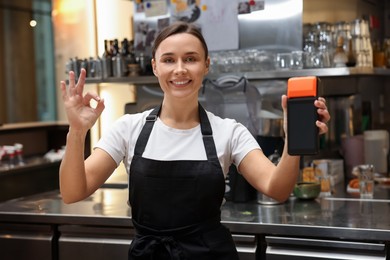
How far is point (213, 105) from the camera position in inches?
157

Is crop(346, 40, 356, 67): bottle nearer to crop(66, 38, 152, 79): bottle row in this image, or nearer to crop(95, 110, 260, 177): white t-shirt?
crop(66, 38, 152, 79): bottle row

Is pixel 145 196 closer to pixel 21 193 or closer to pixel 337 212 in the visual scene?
pixel 337 212

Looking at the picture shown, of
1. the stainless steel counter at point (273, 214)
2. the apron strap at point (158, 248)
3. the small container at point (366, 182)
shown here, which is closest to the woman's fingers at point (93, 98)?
the apron strap at point (158, 248)

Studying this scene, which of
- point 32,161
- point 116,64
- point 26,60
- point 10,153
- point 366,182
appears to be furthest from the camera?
point 26,60

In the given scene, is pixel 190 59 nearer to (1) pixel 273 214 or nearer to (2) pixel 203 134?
(2) pixel 203 134

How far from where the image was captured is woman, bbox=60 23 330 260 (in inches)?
83.7

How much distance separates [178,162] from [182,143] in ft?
0.23

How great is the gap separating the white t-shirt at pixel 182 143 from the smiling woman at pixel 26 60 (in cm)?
541

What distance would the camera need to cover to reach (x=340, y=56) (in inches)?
136

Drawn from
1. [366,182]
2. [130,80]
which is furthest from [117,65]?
[366,182]

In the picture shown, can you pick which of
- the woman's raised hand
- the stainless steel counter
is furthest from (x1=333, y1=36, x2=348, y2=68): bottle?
the woman's raised hand

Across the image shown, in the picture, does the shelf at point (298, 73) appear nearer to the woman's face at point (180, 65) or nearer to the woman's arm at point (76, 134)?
the woman's face at point (180, 65)

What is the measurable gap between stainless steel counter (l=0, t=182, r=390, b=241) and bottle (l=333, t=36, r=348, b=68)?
735mm

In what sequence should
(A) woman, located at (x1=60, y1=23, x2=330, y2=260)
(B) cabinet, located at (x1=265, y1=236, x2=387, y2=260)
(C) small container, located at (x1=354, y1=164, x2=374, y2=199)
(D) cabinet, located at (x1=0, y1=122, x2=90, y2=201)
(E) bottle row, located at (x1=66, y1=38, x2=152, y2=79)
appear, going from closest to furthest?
(A) woman, located at (x1=60, y1=23, x2=330, y2=260) < (B) cabinet, located at (x1=265, y1=236, x2=387, y2=260) < (C) small container, located at (x1=354, y1=164, x2=374, y2=199) < (E) bottle row, located at (x1=66, y1=38, x2=152, y2=79) < (D) cabinet, located at (x1=0, y1=122, x2=90, y2=201)
